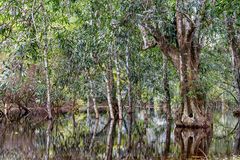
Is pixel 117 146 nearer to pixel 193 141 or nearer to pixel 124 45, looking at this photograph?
pixel 193 141

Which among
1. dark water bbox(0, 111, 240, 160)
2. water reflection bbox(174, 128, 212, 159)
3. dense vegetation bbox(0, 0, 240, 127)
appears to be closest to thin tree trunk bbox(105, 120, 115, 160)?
dark water bbox(0, 111, 240, 160)

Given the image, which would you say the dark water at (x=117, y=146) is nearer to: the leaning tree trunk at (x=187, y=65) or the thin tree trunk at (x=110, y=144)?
the thin tree trunk at (x=110, y=144)

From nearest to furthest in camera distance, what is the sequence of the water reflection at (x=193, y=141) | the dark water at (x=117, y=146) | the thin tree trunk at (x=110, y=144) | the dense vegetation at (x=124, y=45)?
1. the dense vegetation at (x=124, y=45)
2. the thin tree trunk at (x=110, y=144)
3. the dark water at (x=117, y=146)
4. the water reflection at (x=193, y=141)

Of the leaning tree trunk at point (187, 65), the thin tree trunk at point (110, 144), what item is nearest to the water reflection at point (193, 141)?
the leaning tree trunk at point (187, 65)

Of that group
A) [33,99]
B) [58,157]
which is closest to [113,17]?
A: [58,157]

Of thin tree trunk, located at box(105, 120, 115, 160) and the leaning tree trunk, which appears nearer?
thin tree trunk, located at box(105, 120, 115, 160)

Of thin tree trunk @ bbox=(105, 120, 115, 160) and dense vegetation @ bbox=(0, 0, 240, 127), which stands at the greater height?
dense vegetation @ bbox=(0, 0, 240, 127)

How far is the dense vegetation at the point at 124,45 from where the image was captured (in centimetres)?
785

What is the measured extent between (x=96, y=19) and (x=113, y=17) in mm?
490

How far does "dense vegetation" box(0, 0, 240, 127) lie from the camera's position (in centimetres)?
785

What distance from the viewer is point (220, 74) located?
23203 mm

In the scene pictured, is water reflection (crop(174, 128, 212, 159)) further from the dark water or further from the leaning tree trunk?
the leaning tree trunk

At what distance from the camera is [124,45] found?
1304 centimetres

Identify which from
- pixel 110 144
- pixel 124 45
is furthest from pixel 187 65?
pixel 110 144
